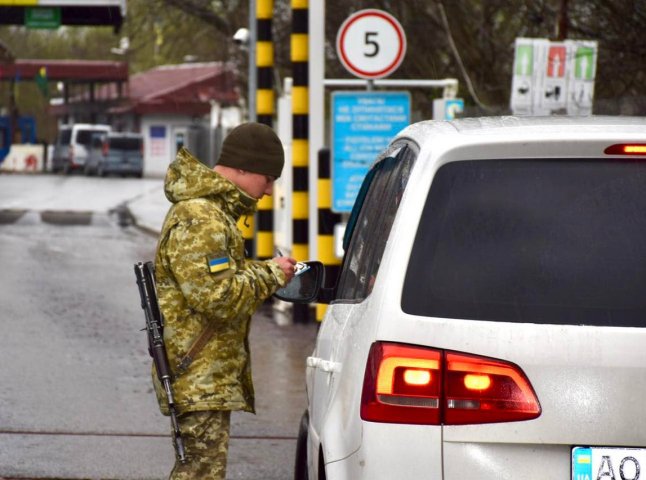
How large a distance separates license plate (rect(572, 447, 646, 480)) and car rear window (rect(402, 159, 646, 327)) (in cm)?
29

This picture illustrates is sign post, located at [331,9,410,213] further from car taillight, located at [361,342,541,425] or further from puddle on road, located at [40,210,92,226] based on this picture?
puddle on road, located at [40,210,92,226]

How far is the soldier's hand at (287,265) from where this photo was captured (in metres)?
5.13

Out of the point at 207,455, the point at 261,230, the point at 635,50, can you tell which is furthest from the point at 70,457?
the point at 261,230

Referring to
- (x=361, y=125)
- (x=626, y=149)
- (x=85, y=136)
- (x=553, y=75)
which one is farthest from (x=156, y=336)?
(x=85, y=136)

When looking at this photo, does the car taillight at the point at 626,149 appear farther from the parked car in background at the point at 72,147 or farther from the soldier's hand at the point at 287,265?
the parked car in background at the point at 72,147

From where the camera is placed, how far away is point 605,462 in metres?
3.46

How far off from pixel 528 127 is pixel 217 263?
1.35m

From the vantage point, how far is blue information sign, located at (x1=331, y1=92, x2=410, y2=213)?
1242 centimetres

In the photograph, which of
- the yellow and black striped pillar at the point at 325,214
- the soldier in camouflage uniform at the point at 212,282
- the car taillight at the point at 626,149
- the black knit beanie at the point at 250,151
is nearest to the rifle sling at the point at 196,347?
the soldier in camouflage uniform at the point at 212,282

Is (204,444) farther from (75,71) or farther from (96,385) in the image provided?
(75,71)

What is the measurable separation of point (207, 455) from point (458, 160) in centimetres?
183

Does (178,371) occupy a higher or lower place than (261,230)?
higher

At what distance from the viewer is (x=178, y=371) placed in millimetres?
5004

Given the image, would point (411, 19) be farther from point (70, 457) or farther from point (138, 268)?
point (138, 268)
